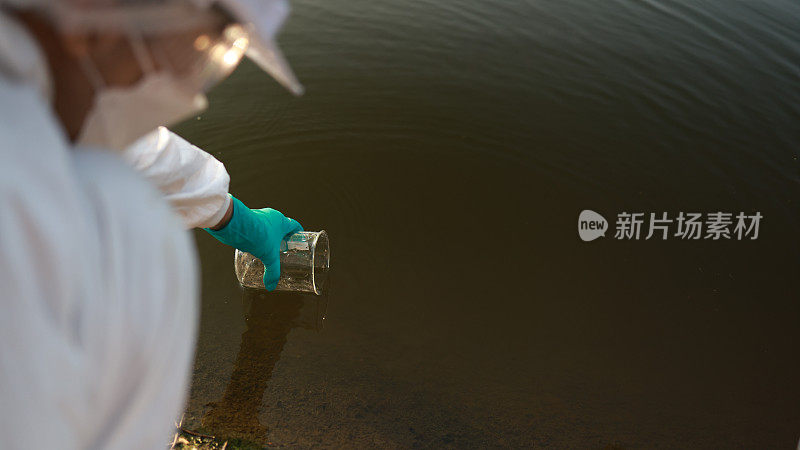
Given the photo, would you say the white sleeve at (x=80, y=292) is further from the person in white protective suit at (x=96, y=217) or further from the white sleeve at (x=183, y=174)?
the white sleeve at (x=183, y=174)

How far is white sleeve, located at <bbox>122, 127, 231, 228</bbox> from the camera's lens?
1814 mm

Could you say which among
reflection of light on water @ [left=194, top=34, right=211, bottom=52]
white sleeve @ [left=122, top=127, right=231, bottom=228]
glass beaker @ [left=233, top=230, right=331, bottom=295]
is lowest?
glass beaker @ [left=233, top=230, right=331, bottom=295]

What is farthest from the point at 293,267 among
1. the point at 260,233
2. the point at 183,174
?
the point at 183,174

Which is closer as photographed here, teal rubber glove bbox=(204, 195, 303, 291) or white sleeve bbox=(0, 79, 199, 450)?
white sleeve bbox=(0, 79, 199, 450)

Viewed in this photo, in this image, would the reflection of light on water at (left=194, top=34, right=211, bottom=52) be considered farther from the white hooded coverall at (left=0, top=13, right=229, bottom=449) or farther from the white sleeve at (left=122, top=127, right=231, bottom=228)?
the white sleeve at (left=122, top=127, right=231, bottom=228)

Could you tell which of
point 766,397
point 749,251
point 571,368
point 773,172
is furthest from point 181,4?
point 773,172

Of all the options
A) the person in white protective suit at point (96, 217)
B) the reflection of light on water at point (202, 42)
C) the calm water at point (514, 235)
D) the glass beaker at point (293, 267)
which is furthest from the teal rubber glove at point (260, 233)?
the reflection of light on water at point (202, 42)

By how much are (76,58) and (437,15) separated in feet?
14.1

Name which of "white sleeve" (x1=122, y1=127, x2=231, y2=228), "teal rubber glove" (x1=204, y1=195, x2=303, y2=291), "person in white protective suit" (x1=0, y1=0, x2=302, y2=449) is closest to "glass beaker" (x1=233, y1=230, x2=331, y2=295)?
"teal rubber glove" (x1=204, y1=195, x2=303, y2=291)

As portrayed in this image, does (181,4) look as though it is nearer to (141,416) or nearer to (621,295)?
(141,416)

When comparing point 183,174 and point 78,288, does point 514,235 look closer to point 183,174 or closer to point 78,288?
point 183,174

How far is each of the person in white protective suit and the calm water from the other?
1.60 m

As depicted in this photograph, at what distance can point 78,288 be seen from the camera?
0.71m

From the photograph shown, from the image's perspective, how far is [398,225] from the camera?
10.2 ft
